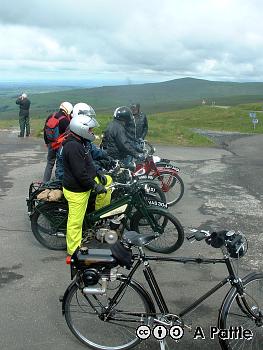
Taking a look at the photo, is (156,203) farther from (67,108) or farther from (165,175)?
(67,108)

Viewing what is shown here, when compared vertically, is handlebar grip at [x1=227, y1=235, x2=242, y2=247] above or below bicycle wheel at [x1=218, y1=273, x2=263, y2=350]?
above

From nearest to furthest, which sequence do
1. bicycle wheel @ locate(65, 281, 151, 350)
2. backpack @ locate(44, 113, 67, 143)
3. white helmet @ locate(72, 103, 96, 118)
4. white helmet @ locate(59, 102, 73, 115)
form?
bicycle wheel @ locate(65, 281, 151, 350), white helmet @ locate(72, 103, 96, 118), backpack @ locate(44, 113, 67, 143), white helmet @ locate(59, 102, 73, 115)

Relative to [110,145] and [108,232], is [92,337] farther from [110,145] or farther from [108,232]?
[110,145]

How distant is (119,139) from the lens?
8211 millimetres

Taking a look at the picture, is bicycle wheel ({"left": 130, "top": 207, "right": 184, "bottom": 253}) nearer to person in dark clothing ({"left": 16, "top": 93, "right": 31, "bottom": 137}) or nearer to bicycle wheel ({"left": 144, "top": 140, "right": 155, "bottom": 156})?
bicycle wheel ({"left": 144, "top": 140, "right": 155, "bottom": 156})

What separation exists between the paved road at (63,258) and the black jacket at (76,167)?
50.0 inches

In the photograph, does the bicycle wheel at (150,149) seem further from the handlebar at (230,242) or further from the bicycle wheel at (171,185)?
the handlebar at (230,242)

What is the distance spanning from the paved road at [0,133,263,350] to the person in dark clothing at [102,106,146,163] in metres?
1.68

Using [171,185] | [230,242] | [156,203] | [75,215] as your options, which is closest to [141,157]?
[171,185]

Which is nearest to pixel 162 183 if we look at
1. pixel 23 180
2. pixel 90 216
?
pixel 90 216

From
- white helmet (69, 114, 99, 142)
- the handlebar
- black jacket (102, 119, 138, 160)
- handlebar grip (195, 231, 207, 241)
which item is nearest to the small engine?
white helmet (69, 114, 99, 142)

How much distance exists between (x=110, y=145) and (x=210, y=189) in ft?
11.3

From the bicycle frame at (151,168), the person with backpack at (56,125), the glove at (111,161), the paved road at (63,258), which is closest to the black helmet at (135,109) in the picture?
the paved road at (63,258)

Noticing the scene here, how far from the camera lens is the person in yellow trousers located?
5771 millimetres
